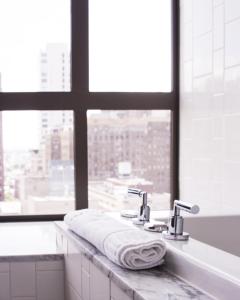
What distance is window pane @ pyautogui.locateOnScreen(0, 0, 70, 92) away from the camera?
2807 millimetres

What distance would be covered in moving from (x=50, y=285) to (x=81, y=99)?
4.13 ft

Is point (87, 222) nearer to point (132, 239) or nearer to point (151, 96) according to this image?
point (132, 239)

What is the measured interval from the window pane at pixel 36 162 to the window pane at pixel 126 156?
151mm

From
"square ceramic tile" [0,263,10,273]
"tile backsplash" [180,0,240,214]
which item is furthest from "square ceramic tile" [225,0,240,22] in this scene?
"square ceramic tile" [0,263,10,273]

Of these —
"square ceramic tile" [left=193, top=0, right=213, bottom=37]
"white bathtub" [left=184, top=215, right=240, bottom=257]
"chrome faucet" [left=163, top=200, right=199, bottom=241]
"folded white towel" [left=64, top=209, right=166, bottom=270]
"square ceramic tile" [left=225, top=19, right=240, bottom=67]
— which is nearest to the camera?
"folded white towel" [left=64, top=209, right=166, bottom=270]

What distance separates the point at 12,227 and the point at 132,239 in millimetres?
1456

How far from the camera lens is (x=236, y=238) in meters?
2.04

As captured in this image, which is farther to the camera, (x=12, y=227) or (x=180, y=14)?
(x=180, y=14)

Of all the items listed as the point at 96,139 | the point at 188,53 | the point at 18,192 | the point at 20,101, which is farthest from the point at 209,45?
the point at 18,192

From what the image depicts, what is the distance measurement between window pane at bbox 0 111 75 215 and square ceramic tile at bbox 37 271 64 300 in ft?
3.17

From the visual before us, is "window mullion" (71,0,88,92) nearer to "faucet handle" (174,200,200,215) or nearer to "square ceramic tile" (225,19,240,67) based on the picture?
"square ceramic tile" (225,19,240,67)

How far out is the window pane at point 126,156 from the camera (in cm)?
287

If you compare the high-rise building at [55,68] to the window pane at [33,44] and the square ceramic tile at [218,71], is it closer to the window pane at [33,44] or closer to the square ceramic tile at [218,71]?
the window pane at [33,44]

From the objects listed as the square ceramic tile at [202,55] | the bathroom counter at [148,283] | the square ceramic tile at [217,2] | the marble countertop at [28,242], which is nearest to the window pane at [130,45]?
the square ceramic tile at [202,55]
